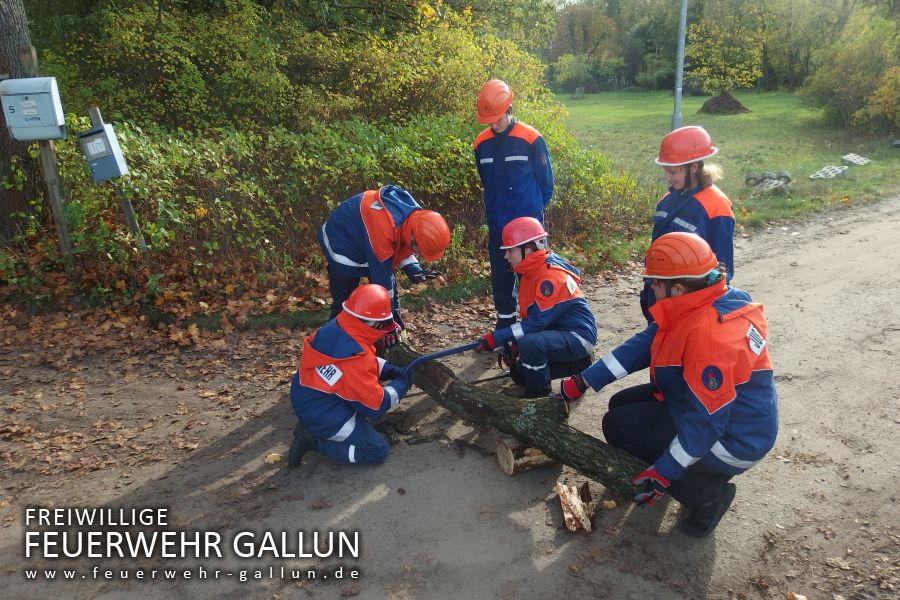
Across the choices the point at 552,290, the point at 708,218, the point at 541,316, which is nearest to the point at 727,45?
the point at 708,218

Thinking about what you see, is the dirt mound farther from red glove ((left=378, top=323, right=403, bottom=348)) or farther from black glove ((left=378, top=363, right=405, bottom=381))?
black glove ((left=378, top=363, right=405, bottom=381))

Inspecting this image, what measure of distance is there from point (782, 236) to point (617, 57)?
41960 millimetres

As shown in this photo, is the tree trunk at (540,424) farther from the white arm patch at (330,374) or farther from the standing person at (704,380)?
the white arm patch at (330,374)

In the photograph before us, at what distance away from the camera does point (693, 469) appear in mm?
3717

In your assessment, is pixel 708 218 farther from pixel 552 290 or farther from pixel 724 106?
pixel 724 106

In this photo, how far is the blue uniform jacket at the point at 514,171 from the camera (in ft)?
19.5

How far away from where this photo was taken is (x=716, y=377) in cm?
331

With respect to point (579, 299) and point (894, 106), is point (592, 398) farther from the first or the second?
point (894, 106)

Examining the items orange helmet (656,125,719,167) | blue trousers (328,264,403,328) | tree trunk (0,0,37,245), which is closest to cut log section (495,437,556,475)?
blue trousers (328,264,403,328)

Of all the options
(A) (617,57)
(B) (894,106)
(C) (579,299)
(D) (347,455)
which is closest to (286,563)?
(D) (347,455)

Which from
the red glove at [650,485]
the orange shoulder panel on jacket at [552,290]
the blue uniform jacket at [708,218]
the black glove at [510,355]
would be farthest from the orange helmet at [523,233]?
the red glove at [650,485]

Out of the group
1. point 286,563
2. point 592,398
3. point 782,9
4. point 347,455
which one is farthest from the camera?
point 782,9

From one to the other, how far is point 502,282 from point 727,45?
2593 centimetres

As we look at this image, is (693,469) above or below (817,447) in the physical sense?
above
